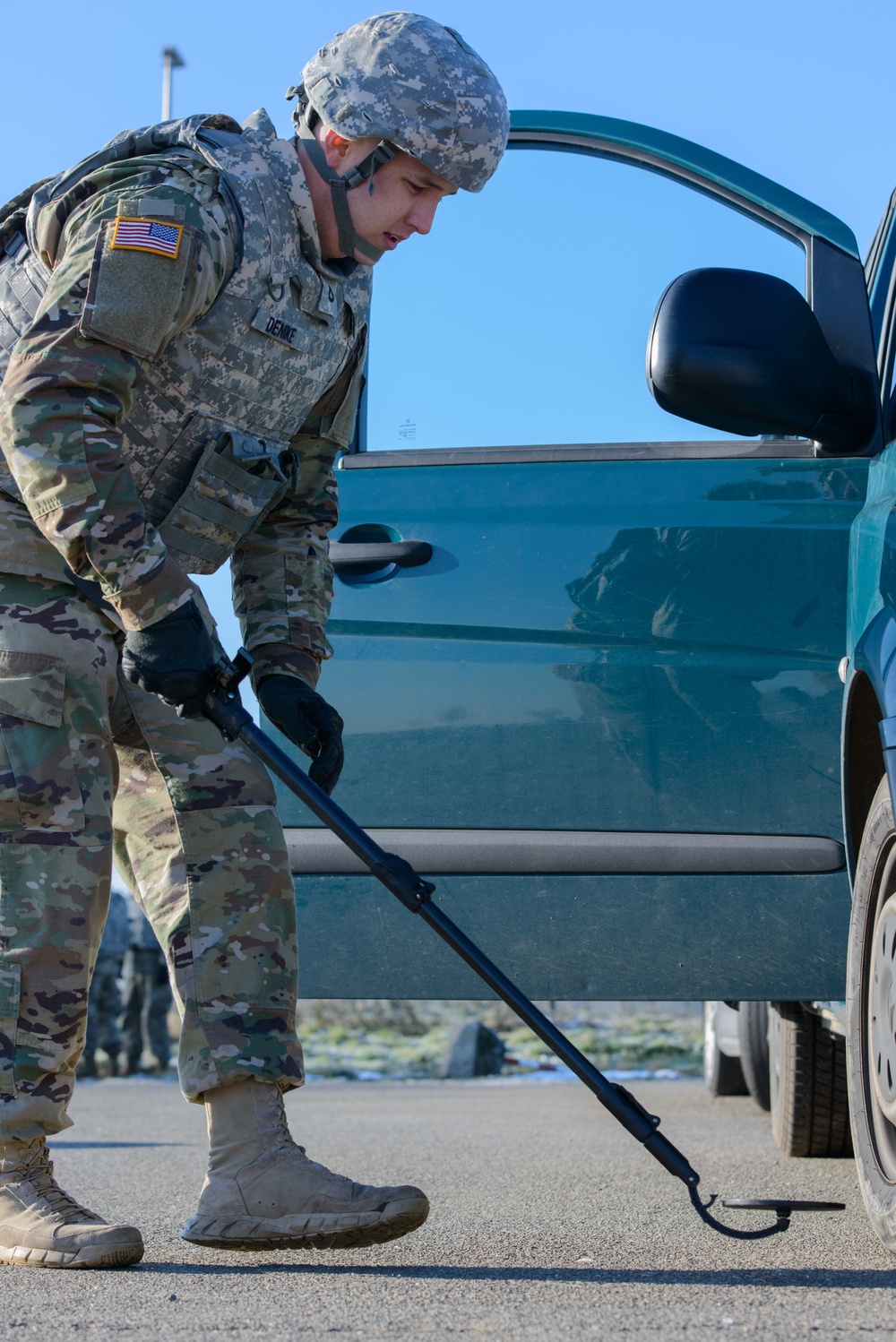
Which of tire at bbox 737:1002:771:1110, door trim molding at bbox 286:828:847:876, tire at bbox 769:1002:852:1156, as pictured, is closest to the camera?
door trim molding at bbox 286:828:847:876

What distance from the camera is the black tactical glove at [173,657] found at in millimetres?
2180

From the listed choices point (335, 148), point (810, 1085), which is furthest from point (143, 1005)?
point (335, 148)

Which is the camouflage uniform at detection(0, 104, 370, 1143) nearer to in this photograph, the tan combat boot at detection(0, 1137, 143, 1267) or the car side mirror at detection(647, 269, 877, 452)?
the tan combat boot at detection(0, 1137, 143, 1267)

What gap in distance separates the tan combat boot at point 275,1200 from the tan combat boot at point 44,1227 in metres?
0.11

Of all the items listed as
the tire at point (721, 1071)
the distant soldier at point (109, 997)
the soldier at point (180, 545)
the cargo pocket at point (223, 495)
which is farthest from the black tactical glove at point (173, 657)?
the distant soldier at point (109, 997)

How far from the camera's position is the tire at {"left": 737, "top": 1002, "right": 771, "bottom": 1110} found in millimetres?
4988

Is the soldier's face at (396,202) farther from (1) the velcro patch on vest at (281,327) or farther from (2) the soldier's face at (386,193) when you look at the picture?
(1) the velcro patch on vest at (281,327)

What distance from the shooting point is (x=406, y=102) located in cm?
232

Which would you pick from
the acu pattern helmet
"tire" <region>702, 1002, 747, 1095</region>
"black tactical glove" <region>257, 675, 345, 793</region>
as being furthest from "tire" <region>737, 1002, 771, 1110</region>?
the acu pattern helmet

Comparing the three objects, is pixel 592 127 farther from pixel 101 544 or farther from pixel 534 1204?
pixel 534 1204

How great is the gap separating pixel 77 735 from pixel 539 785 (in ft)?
3.19

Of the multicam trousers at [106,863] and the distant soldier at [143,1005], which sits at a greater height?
the multicam trousers at [106,863]

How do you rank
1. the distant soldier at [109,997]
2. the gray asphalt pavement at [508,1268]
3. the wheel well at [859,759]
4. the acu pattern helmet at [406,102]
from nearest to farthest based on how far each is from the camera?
1. the gray asphalt pavement at [508,1268]
2. the acu pattern helmet at [406,102]
3. the wheel well at [859,759]
4. the distant soldier at [109,997]

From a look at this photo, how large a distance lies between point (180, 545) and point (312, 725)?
0.38 meters
